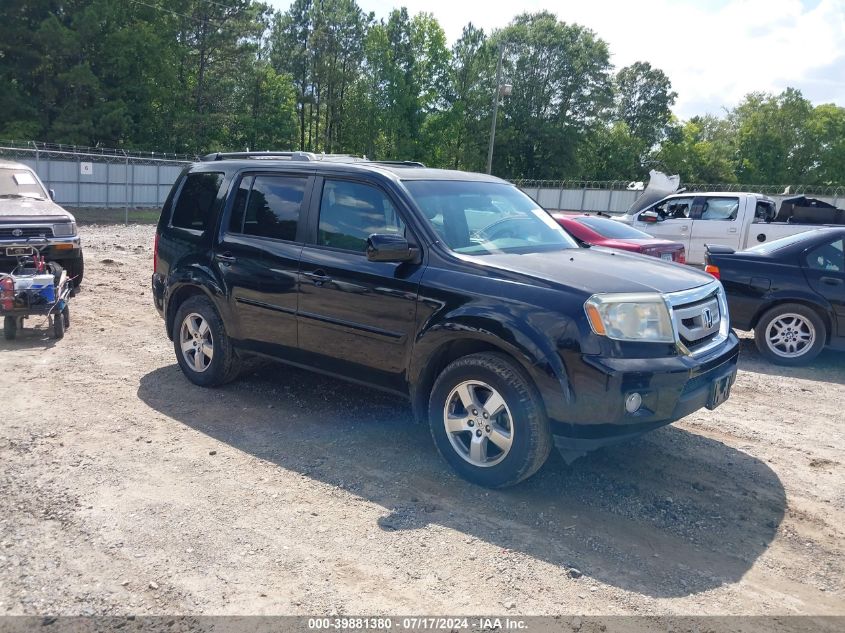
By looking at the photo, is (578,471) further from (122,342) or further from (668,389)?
(122,342)

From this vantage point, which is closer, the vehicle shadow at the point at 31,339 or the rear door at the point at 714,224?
the vehicle shadow at the point at 31,339

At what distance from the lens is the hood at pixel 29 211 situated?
9398 millimetres

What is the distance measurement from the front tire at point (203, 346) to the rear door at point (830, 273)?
6.30m

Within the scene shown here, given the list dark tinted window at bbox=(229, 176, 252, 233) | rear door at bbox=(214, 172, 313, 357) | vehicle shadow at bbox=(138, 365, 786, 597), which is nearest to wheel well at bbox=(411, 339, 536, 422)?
vehicle shadow at bbox=(138, 365, 786, 597)

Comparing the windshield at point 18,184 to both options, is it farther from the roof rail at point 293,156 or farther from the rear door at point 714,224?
the rear door at point 714,224

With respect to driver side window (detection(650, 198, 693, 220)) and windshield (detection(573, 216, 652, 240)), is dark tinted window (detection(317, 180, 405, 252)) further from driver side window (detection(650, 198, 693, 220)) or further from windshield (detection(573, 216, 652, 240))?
driver side window (detection(650, 198, 693, 220))

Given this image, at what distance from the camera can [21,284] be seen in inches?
294

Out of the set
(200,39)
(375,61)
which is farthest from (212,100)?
(375,61)

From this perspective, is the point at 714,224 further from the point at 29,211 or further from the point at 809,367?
the point at 29,211

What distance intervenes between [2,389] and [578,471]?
4947 millimetres

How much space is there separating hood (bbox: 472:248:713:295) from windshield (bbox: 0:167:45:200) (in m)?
8.88

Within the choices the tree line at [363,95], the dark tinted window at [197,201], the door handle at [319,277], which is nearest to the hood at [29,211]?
the dark tinted window at [197,201]

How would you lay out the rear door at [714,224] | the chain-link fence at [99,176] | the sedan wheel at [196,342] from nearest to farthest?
the sedan wheel at [196,342] → the rear door at [714,224] → the chain-link fence at [99,176]

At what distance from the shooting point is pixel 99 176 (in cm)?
2859
